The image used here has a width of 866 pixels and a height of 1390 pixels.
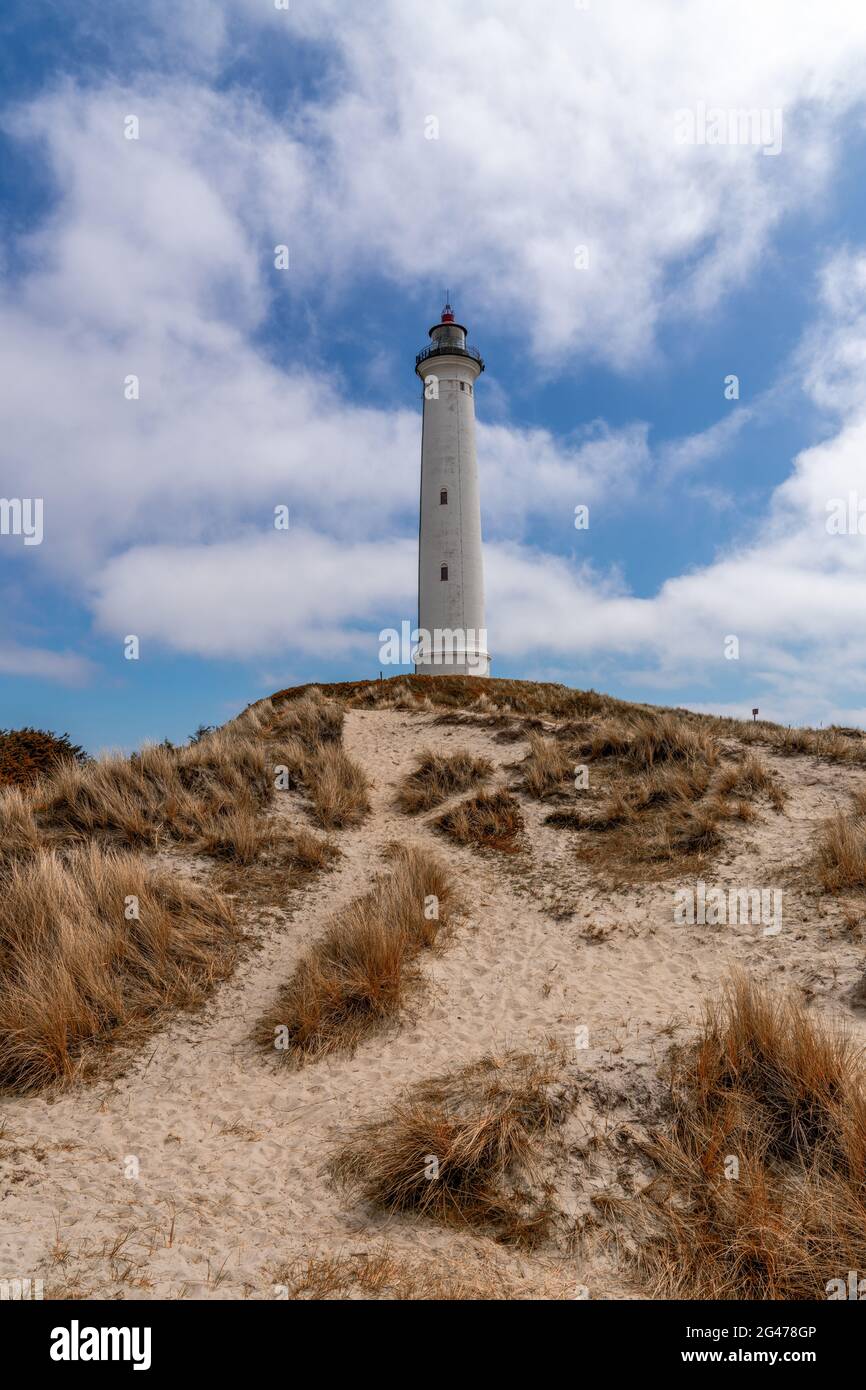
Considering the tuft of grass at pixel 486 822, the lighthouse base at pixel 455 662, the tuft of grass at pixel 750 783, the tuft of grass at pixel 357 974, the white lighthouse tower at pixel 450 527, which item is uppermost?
the white lighthouse tower at pixel 450 527

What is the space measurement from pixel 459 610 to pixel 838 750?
62.6ft

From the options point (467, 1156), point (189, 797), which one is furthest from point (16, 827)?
point (467, 1156)

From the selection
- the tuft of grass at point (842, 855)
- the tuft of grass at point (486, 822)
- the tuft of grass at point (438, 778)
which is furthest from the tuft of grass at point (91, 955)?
the tuft of grass at point (842, 855)

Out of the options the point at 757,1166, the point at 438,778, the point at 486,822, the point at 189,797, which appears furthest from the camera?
the point at 438,778

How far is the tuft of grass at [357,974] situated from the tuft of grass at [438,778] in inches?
168

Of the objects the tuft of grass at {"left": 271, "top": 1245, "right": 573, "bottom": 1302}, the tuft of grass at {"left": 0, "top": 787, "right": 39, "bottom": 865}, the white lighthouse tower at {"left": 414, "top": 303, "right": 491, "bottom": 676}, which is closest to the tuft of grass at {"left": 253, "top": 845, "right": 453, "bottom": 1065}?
the tuft of grass at {"left": 271, "top": 1245, "right": 573, "bottom": 1302}

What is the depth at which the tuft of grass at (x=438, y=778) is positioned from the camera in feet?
47.6

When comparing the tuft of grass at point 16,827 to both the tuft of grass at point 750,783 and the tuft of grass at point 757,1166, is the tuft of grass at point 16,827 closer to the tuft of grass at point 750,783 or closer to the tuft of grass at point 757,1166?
the tuft of grass at point 757,1166

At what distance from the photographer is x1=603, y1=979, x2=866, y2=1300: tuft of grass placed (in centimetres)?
409

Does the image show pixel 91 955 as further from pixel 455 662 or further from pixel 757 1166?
pixel 455 662

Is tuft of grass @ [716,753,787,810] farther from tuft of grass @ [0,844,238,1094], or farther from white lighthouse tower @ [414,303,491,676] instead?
white lighthouse tower @ [414,303,491,676]

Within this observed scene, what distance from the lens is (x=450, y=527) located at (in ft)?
107

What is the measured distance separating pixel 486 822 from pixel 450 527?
71.2ft
